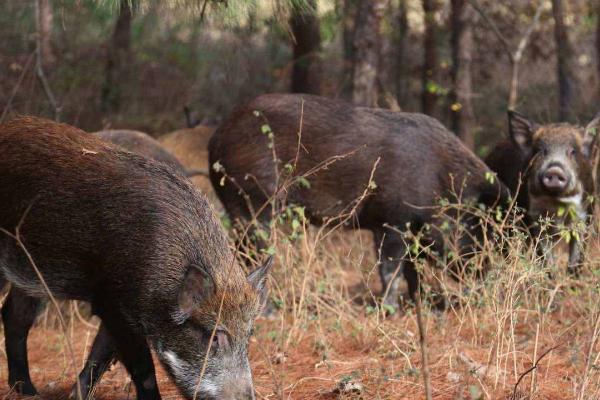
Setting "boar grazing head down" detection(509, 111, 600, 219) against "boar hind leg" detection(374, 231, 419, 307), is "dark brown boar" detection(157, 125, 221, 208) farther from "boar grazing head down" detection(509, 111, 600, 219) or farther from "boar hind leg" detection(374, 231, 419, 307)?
"boar grazing head down" detection(509, 111, 600, 219)

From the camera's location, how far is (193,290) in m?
4.36

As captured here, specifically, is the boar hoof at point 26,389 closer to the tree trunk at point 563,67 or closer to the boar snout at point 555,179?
the boar snout at point 555,179

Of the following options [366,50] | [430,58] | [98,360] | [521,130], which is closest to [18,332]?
[98,360]

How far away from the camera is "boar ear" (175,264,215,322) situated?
432cm

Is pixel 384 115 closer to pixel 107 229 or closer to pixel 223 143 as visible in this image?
pixel 223 143

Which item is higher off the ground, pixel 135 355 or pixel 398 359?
pixel 135 355

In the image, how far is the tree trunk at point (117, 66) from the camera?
52.8 feet

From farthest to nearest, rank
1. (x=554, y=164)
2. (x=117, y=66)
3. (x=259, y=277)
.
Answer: (x=117, y=66), (x=554, y=164), (x=259, y=277)

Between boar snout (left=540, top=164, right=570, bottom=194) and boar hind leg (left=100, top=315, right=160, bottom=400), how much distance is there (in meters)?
3.80

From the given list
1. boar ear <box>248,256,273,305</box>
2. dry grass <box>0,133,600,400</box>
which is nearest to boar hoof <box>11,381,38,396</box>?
dry grass <box>0,133,600,400</box>

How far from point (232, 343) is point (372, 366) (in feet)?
3.92

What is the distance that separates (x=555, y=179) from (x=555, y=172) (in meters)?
0.05

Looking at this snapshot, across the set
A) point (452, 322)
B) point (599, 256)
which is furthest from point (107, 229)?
point (599, 256)

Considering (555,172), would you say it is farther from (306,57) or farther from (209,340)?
(306,57)
